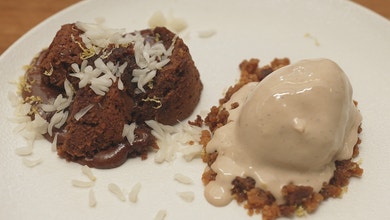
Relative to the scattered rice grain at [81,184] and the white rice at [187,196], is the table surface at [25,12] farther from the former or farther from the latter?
the white rice at [187,196]

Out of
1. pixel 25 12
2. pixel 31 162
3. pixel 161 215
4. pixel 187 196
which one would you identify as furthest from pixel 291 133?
pixel 25 12

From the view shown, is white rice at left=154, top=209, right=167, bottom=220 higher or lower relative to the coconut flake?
lower

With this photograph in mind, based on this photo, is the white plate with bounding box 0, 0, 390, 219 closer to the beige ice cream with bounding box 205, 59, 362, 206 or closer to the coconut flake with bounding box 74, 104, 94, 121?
the beige ice cream with bounding box 205, 59, 362, 206

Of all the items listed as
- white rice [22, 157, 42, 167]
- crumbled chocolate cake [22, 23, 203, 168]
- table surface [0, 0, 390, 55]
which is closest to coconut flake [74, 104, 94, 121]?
crumbled chocolate cake [22, 23, 203, 168]

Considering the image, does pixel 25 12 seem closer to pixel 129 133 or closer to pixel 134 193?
pixel 129 133

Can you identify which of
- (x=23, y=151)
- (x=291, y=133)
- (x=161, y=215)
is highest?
(x=291, y=133)

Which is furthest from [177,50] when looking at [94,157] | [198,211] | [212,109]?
[198,211]
